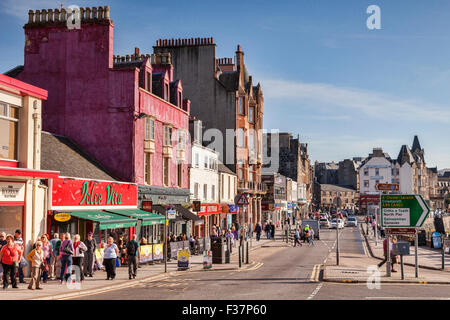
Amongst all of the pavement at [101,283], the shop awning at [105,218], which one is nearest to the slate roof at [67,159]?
the shop awning at [105,218]

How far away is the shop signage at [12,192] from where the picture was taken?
855 inches

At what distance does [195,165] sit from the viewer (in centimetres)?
4688

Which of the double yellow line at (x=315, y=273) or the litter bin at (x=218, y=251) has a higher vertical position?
the litter bin at (x=218, y=251)

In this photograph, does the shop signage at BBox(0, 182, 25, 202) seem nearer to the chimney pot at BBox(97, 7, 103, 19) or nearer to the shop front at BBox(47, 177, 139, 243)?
the shop front at BBox(47, 177, 139, 243)

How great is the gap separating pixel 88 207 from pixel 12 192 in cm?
622

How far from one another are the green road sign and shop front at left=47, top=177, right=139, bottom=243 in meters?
12.6

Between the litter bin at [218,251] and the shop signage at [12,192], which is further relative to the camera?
the litter bin at [218,251]

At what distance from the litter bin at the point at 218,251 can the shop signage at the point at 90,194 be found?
570 centimetres

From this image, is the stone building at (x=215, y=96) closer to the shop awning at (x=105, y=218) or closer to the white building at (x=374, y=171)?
the shop awning at (x=105, y=218)

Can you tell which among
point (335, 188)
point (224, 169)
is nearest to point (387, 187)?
point (224, 169)

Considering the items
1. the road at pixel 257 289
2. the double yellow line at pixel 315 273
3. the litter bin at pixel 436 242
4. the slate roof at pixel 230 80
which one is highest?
the slate roof at pixel 230 80

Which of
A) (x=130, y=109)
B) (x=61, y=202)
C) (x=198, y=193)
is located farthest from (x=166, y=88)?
(x=61, y=202)

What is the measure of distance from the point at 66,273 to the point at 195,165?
25.9m

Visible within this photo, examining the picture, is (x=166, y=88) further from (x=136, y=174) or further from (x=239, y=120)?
(x=239, y=120)
